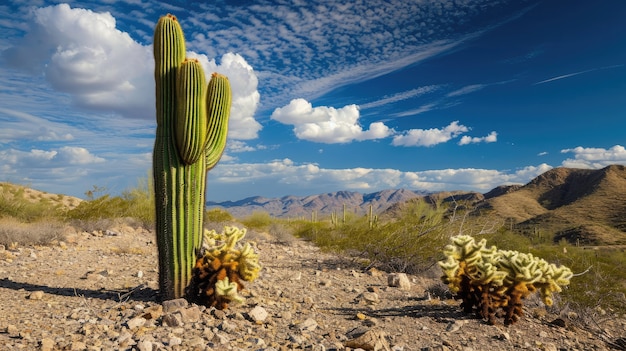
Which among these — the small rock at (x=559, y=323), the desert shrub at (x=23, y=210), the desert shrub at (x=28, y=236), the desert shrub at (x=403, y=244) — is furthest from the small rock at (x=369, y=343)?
the desert shrub at (x=23, y=210)

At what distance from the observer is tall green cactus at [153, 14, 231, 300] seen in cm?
522

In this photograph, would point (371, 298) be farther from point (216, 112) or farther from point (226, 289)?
point (216, 112)

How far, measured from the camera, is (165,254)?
534 centimetres

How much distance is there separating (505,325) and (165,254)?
414cm

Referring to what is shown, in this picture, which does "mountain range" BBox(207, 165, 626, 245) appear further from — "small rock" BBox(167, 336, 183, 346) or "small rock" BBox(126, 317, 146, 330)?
"small rock" BBox(167, 336, 183, 346)

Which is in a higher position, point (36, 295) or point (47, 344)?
point (36, 295)

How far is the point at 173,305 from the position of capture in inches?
198

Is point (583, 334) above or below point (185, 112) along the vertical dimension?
below

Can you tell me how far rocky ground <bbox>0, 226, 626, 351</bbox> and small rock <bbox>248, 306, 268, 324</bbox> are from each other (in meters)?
0.01

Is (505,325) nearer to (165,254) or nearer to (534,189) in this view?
(165,254)

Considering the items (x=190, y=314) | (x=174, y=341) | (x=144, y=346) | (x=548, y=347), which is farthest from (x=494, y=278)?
(x=144, y=346)

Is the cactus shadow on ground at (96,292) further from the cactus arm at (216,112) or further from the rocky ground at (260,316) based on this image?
the cactus arm at (216,112)

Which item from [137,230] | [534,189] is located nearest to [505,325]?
[137,230]

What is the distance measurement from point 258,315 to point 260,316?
0.08ft
